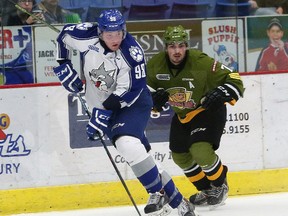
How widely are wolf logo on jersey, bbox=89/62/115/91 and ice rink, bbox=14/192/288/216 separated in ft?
3.03

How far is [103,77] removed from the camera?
4930 millimetres

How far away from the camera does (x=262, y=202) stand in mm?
5758

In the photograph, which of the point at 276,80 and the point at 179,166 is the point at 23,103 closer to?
the point at 179,166

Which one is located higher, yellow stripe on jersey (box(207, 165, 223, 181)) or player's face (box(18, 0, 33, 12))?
player's face (box(18, 0, 33, 12))

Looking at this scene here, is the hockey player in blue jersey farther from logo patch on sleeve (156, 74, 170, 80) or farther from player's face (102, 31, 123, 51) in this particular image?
logo patch on sleeve (156, 74, 170, 80)

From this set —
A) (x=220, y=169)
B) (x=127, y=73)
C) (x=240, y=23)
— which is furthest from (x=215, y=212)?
(x=240, y=23)

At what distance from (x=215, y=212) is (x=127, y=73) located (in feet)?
3.67

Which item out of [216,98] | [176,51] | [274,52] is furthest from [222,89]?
[274,52]

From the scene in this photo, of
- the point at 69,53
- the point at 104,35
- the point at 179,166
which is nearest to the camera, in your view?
the point at 104,35

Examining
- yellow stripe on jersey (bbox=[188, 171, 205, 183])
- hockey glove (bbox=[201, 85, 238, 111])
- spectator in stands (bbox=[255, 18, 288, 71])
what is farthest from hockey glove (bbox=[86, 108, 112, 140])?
spectator in stands (bbox=[255, 18, 288, 71])

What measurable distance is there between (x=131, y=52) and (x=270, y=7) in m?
2.06

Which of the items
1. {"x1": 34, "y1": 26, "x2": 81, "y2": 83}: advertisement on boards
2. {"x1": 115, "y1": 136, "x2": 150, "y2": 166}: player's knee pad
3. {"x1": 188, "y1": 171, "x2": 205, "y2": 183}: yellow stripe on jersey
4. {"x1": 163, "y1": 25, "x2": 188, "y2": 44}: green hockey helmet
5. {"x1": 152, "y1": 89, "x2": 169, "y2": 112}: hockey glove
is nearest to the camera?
{"x1": 115, "y1": 136, "x2": 150, "y2": 166}: player's knee pad

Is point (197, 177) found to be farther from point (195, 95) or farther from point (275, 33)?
point (275, 33)

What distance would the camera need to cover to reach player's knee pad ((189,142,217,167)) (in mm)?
5395
